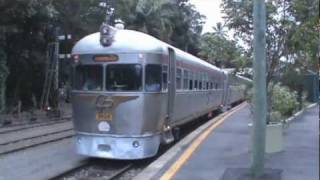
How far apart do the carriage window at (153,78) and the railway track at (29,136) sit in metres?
4.84

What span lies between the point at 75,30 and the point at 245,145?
28.4m

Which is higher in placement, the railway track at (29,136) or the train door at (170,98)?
the train door at (170,98)

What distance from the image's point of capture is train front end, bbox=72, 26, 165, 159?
44.8 feet

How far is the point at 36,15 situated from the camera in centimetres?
3547

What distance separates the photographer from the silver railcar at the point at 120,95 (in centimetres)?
1365

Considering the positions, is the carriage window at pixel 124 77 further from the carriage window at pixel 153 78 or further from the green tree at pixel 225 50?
the green tree at pixel 225 50

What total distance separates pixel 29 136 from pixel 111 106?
8985 millimetres

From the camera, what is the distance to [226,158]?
13.0 metres

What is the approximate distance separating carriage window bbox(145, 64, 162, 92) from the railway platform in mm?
1422

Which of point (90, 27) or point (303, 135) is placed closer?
point (303, 135)

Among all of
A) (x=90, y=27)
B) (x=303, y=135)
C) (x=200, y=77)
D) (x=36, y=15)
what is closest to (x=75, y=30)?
(x=90, y=27)

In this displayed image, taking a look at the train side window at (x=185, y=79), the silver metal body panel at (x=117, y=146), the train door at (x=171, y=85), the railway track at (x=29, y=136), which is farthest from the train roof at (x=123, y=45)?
the railway track at (x=29, y=136)

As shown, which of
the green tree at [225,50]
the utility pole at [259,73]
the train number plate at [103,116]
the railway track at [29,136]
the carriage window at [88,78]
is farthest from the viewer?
the railway track at [29,136]

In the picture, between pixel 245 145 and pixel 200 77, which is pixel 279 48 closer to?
pixel 245 145
